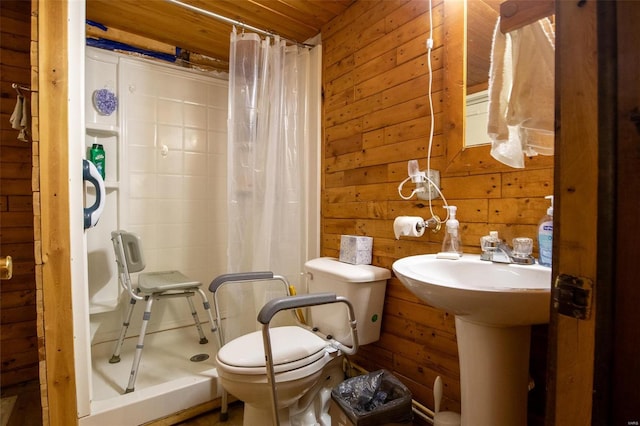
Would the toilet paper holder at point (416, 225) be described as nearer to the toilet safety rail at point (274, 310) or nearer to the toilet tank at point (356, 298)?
the toilet tank at point (356, 298)

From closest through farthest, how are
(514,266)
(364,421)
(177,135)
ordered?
(514,266) < (364,421) < (177,135)

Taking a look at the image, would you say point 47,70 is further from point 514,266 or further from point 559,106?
point 514,266

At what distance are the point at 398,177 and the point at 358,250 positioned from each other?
16.2 inches

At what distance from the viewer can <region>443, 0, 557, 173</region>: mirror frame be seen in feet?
3.82

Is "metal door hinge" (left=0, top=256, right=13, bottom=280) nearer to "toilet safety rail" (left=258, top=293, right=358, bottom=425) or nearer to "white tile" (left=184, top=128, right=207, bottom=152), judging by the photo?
"toilet safety rail" (left=258, top=293, right=358, bottom=425)

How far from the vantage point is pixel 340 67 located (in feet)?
5.87

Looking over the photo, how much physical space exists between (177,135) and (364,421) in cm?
214

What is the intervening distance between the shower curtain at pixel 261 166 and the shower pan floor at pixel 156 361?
38 cm

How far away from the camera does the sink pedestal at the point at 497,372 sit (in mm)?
828

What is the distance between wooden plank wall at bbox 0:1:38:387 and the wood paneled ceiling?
0.42 meters

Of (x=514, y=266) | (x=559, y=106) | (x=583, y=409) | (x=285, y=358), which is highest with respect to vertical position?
(x=559, y=106)

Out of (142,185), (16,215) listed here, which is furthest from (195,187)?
(16,215)

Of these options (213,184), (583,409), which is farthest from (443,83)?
(213,184)

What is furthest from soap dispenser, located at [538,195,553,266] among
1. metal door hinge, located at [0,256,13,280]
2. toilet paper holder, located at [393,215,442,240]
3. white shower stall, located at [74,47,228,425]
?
white shower stall, located at [74,47,228,425]
